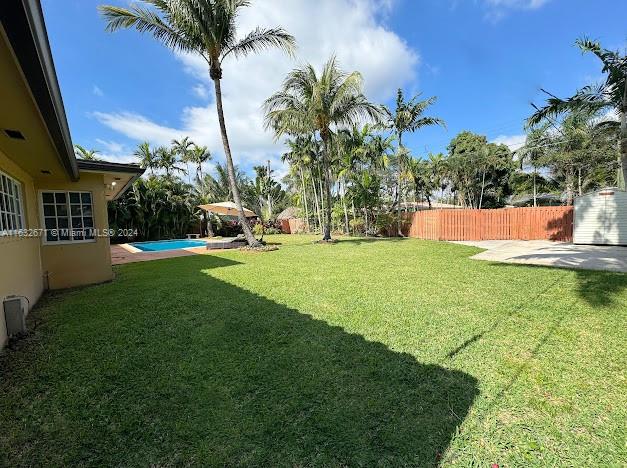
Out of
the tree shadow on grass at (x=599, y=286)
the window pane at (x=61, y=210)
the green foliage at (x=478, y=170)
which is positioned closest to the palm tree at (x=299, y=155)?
the green foliage at (x=478, y=170)

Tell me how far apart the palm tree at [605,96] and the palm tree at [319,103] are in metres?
8.77

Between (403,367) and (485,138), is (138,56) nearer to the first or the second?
(403,367)

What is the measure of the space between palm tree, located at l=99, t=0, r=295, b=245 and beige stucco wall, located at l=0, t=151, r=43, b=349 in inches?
291

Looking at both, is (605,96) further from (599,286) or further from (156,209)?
(156,209)

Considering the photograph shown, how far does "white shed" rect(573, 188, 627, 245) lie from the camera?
41.8ft

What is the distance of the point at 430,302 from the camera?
18.1 feet

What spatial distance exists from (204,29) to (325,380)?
12.7 metres

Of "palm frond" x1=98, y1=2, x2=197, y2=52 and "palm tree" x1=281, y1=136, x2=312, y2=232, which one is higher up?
"palm frond" x1=98, y1=2, x2=197, y2=52

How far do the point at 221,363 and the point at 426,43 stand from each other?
1829 cm

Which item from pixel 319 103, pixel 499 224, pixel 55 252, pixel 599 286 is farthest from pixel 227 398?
pixel 499 224

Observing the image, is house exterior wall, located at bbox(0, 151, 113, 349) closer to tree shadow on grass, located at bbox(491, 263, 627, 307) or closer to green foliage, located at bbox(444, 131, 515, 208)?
tree shadow on grass, located at bbox(491, 263, 627, 307)

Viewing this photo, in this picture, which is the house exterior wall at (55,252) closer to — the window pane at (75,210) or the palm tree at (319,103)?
the window pane at (75,210)

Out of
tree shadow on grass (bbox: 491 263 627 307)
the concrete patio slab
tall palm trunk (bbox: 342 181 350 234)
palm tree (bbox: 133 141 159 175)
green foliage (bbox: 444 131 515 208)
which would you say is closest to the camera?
tree shadow on grass (bbox: 491 263 627 307)

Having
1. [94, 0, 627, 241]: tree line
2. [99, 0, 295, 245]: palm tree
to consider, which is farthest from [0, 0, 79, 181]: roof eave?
[94, 0, 627, 241]: tree line
